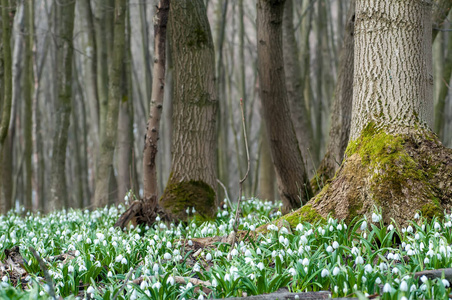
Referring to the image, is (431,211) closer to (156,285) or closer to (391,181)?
(391,181)

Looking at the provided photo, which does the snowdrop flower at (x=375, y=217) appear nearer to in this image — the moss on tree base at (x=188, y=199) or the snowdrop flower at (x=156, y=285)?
the snowdrop flower at (x=156, y=285)

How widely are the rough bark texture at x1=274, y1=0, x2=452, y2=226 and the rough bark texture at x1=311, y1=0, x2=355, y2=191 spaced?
251cm

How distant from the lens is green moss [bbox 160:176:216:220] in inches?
241

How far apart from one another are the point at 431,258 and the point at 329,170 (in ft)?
13.3

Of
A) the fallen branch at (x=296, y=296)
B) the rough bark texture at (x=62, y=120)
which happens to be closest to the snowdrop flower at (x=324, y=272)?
the fallen branch at (x=296, y=296)

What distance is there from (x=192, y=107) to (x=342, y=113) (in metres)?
2.26

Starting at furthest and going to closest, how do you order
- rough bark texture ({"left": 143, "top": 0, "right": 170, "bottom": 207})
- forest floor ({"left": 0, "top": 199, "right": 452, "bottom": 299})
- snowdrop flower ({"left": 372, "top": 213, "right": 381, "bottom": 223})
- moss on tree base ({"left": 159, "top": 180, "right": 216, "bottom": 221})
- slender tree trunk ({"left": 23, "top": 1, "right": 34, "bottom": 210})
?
slender tree trunk ({"left": 23, "top": 1, "right": 34, "bottom": 210}) < moss on tree base ({"left": 159, "top": 180, "right": 216, "bottom": 221}) < rough bark texture ({"left": 143, "top": 0, "right": 170, "bottom": 207}) < snowdrop flower ({"left": 372, "top": 213, "right": 381, "bottom": 223}) < forest floor ({"left": 0, "top": 199, "right": 452, "bottom": 299})

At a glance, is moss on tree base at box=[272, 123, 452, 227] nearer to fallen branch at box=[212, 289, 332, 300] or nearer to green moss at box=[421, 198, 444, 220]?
green moss at box=[421, 198, 444, 220]

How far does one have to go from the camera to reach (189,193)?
246 inches

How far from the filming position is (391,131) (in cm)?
421

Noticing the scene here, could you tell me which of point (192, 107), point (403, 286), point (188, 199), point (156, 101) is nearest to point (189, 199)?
point (188, 199)

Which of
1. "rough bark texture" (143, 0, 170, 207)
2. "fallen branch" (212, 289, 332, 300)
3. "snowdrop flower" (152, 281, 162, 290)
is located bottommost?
"fallen branch" (212, 289, 332, 300)

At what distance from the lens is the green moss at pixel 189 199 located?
20.1 feet

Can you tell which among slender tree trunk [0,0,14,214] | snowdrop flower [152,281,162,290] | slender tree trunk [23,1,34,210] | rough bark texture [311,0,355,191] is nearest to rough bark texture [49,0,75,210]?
slender tree trunk [23,1,34,210]
